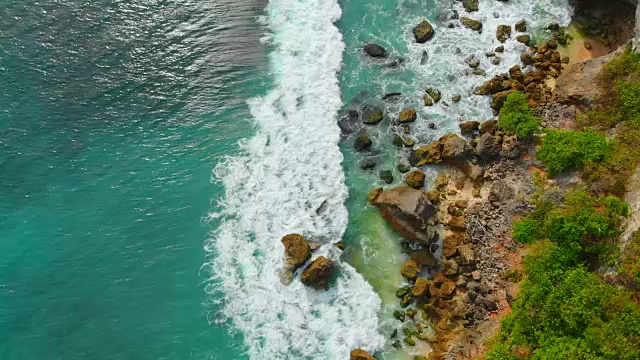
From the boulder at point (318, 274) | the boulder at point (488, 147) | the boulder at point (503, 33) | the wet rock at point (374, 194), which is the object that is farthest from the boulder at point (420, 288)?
the boulder at point (503, 33)

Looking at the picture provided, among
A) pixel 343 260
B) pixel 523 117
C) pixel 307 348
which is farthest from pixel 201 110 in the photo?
pixel 523 117

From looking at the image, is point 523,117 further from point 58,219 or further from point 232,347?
point 58,219

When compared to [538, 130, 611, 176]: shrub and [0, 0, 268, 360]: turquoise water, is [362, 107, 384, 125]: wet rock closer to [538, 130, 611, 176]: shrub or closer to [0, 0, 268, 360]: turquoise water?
[0, 0, 268, 360]: turquoise water

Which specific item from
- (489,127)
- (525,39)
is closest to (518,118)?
(489,127)

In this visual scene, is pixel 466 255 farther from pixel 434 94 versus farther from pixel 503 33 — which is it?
pixel 503 33

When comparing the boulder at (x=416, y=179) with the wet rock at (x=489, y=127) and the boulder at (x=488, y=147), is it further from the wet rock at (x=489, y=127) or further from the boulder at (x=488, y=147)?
the wet rock at (x=489, y=127)
